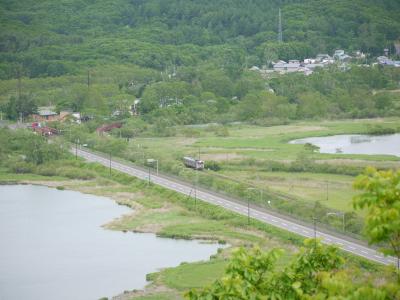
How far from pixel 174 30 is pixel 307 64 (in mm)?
14448

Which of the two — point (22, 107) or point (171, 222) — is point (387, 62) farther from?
point (171, 222)

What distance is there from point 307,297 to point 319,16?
7435 cm

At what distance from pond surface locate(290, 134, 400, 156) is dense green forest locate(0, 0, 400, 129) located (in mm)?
5433

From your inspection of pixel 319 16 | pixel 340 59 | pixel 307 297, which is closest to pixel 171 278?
pixel 307 297

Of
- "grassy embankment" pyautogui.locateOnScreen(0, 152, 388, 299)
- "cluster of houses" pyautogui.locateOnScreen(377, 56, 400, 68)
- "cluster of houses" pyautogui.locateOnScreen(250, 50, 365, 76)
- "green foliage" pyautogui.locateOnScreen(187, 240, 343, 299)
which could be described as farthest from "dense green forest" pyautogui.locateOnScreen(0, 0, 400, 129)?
"green foliage" pyautogui.locateOnScreen(187, 240, 343, 299)

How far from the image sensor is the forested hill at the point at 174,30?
64.3 metres

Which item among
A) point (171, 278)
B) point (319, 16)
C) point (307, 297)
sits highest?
point (319, 16)

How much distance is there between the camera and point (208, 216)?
965 inches

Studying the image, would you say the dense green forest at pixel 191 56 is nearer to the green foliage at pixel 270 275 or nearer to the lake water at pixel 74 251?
the lake water at pixel 74 251

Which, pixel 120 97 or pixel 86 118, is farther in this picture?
pixel 120 97

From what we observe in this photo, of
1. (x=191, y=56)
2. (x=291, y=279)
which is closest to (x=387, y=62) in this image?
(x=191, y=56)

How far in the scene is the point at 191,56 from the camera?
66875 millimetres

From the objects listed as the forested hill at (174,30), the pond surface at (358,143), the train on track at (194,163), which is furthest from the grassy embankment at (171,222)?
the forested hill at (174,30)

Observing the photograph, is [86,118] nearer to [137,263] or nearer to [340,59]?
[137,263]
